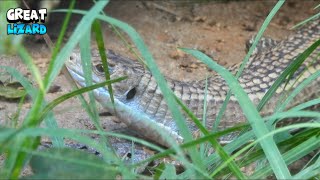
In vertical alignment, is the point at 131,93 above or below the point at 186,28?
below

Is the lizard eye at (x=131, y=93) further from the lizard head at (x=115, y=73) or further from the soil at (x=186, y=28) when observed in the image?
the soil at (x=186, y=28)

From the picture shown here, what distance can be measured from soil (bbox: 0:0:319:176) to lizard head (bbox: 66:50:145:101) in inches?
27.9

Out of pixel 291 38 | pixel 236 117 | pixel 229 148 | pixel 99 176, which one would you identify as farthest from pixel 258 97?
pixel 99 176

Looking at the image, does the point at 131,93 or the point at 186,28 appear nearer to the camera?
the point at 131,93

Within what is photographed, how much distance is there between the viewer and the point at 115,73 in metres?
3.91

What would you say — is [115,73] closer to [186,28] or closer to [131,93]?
[131,93]

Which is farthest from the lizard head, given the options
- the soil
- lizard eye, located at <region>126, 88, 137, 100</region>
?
the soil

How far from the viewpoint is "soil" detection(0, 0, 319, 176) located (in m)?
5.04

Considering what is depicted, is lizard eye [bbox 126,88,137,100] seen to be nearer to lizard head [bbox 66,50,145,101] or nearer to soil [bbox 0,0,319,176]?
lizard head [bbox 66,50,145,101]

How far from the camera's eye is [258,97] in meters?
4.16

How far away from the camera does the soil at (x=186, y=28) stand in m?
5.04

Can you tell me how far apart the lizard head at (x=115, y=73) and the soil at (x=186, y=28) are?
2.32ft

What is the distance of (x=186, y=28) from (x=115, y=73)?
185cm

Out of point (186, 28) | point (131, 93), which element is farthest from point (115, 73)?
point (186, 28)
